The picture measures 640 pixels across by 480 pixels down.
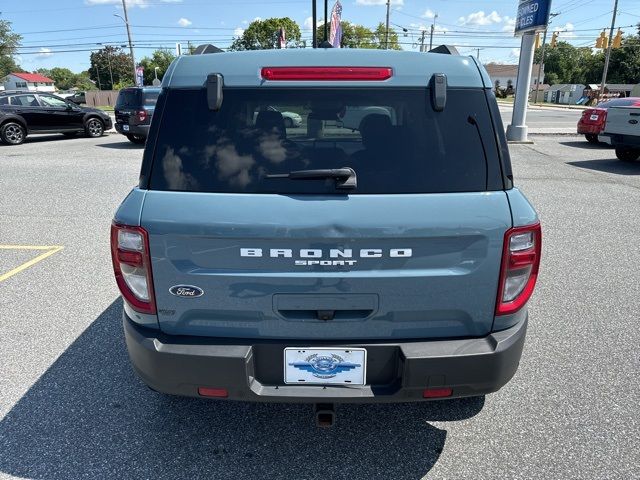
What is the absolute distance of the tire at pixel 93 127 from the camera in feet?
59.1

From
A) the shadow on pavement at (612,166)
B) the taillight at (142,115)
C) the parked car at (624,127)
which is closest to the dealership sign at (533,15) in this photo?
the parked car at (624,127)

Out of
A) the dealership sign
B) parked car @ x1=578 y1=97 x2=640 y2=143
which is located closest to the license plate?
parked car @ x1=578 y1=97 x2=640 y2=143

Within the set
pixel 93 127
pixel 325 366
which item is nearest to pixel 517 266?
pixel 325 366

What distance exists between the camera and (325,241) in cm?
197

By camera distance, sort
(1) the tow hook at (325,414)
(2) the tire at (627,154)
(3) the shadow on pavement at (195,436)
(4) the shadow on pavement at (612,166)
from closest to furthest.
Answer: (1) the tow hook at (325,414), (3) the shadow on pavement at (195,436), (4) the shadow on pavement at (612,166), (2) the tire at (627,154)

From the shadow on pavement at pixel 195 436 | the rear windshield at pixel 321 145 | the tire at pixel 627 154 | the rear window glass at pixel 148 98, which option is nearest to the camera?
the rear windshield at pixel 321 145

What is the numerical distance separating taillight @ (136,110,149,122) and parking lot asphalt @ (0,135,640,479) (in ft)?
36.3

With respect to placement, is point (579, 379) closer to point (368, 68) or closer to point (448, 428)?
point (448, 428)

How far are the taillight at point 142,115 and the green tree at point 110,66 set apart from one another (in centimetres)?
9813

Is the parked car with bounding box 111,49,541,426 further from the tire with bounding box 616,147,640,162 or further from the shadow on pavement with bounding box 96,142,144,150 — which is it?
the shadow on pavement with bounding box 96,142,144,150

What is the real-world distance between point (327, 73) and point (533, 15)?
15683mm

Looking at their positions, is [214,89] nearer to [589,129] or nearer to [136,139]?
[136,139]

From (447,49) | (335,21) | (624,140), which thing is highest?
(335,21)

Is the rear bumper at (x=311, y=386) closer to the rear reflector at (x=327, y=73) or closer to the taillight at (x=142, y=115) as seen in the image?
the rear reflector at (x=327, y=73)
